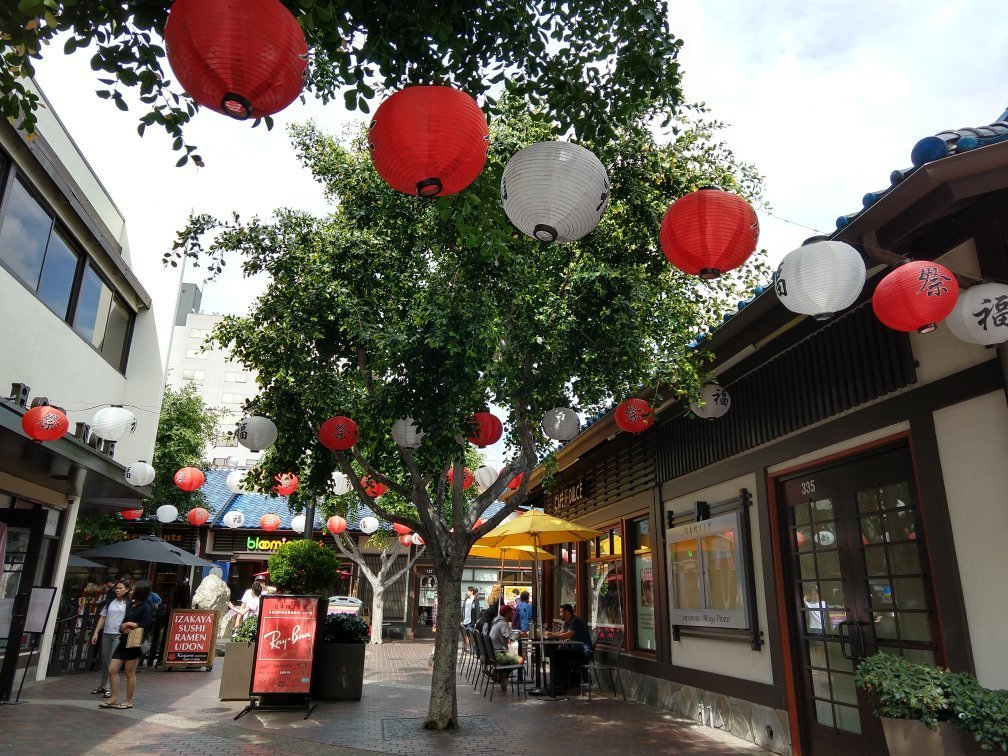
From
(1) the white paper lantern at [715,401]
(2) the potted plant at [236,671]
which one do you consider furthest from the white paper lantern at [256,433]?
(1) the white paper lantern at [715,401]

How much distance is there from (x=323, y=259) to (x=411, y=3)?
3.86 m

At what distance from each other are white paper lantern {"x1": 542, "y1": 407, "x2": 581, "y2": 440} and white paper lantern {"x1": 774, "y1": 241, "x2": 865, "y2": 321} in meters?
4.04

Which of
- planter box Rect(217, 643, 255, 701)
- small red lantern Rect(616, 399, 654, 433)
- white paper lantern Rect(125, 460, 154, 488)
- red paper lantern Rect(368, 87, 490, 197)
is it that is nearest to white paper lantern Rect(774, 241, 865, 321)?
red paper lantern Rect(368, 87, 490, 197)

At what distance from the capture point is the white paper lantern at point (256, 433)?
814 cm

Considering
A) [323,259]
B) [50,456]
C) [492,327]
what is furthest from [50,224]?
[492,327]

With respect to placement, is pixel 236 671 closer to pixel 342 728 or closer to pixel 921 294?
pixel 342 728

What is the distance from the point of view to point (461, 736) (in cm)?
775

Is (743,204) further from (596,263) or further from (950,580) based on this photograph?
(596,263)

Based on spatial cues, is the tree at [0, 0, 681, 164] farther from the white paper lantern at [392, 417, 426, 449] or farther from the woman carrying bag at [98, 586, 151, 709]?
the woman carrying bag at [98, 586, 151, 709]

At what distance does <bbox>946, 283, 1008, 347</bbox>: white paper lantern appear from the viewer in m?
4.12

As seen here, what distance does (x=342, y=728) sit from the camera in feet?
26.6

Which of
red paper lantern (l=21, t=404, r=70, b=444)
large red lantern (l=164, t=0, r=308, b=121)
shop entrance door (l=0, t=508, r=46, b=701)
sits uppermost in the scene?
large red lantern (l=164, t=0, r=308, b=121)

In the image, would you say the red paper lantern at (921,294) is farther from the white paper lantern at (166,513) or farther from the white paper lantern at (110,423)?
A: the white paper lantern at (166,513)

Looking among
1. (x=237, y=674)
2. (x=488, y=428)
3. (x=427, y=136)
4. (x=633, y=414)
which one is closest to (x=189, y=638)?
(x=237, y=674)
